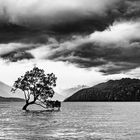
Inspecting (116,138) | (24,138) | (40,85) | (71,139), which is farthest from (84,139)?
(40,85)

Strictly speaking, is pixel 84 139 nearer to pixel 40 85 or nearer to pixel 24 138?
pixel 24 138

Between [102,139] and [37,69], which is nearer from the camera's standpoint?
[102,139]

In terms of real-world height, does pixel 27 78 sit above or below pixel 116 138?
above

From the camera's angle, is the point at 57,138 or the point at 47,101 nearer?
the point at 57,138

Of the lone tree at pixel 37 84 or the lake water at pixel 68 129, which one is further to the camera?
the lone tree at pixel 37 84

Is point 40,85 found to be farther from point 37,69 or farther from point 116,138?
point 116,138

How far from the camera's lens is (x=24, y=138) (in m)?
44.9

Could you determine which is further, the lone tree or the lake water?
the lone tree

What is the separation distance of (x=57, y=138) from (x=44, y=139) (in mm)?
2183

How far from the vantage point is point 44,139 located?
43.7m

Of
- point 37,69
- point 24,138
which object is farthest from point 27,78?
point 24,138

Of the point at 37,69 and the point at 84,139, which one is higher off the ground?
the point at 37,69

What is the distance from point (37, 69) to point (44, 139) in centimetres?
8402

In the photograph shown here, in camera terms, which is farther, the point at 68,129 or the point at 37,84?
the point at 37,84
